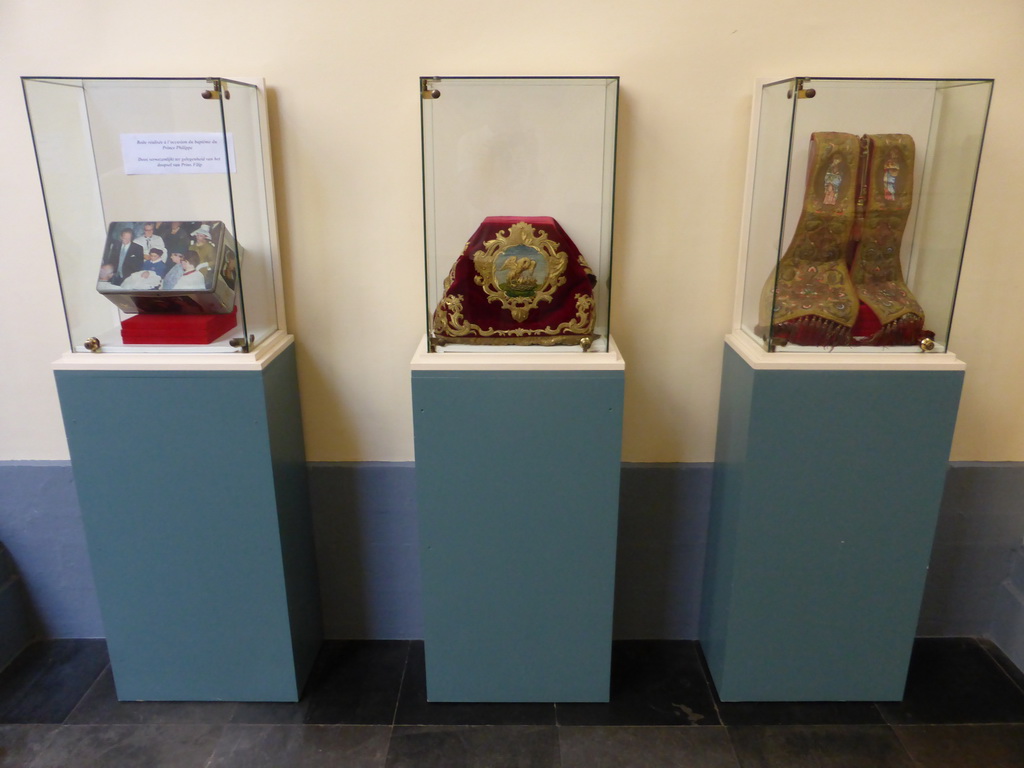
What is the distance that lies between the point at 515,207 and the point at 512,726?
4.57 feet

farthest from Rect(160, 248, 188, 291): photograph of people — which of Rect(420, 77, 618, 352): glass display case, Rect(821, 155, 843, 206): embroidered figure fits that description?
Rect(821, 155, 843, 206): embroidered figure

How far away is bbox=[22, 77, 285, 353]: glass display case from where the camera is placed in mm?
1928

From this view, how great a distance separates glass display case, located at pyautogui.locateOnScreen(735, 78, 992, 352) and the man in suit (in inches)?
62.6

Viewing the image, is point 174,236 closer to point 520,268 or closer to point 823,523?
point 520,268

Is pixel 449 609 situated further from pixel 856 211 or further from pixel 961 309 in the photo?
pixel 961 309

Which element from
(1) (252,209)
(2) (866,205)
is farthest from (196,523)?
(2) (866,205)

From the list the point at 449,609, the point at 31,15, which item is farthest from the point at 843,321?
the point at 31,15

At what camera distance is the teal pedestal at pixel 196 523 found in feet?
6.35

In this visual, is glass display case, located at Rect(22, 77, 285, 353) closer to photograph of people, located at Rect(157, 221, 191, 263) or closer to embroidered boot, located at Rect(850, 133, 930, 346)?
photograph of people, located at Rect(157, 221, 191, 263)

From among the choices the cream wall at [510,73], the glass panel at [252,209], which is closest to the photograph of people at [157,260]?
the glass panel at [252,209]

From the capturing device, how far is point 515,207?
1994 mm

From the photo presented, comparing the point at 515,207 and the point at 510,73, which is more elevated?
the point at 510,73

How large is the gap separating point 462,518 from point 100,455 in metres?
0.93

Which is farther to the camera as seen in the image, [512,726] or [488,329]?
[512,726]
